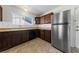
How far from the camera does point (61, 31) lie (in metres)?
3.91

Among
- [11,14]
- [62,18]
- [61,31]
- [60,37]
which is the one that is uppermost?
[11,14]

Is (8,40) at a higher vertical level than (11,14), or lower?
lower

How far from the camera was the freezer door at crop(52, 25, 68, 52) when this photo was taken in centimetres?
372

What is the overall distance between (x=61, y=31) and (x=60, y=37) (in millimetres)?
221

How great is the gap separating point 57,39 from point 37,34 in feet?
13.4

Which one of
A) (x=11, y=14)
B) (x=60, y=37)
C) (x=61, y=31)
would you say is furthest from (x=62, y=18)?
(x=11, y=14)

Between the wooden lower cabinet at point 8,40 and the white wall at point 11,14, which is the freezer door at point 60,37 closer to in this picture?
the wooden lower cabinet at point 8,40

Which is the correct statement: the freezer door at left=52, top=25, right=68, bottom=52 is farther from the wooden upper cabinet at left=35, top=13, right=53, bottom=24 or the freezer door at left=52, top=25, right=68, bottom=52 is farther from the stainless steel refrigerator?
the wooden upper cabinet at left=35, top=13, right=53, bottom=24

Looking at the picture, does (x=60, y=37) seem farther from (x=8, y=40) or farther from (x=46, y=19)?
(x=46, y=19)

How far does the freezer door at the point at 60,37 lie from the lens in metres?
3.72
